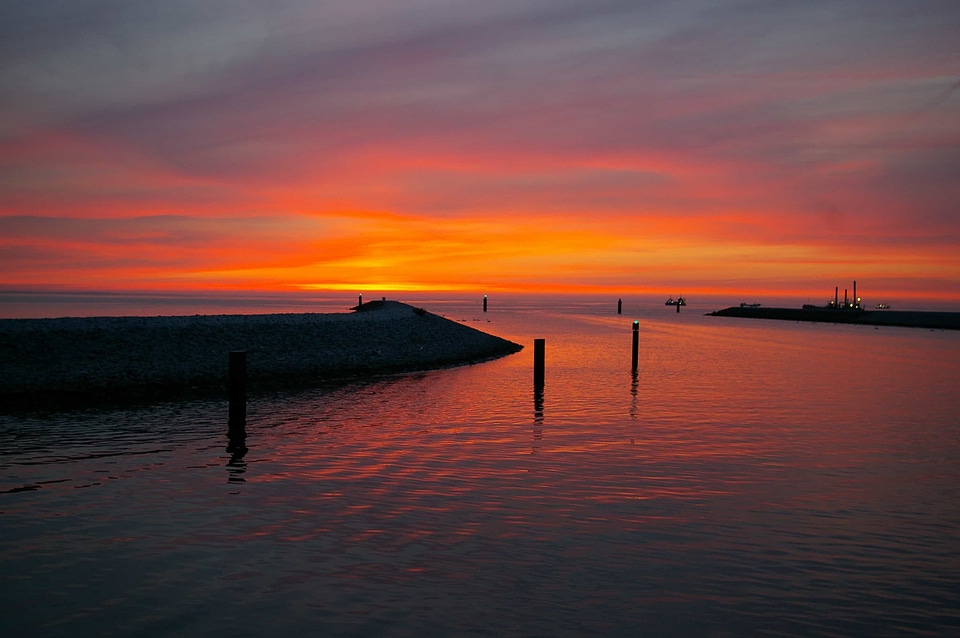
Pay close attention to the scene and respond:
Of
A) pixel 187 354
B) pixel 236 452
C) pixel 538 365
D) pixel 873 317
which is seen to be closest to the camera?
pixel 236 452

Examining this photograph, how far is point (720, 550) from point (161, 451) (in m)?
12.1

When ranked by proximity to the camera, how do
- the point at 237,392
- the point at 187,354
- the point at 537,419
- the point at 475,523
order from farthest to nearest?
1. the point at 187,354
2. the point at 537,419
3. the point at 237,392
4. the point at 475,523

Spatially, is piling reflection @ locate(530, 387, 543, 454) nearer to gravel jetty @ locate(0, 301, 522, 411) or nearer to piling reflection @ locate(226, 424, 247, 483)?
piling reflection @ locate(226, 424, 247, 483)

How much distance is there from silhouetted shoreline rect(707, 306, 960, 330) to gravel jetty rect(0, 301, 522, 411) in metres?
91.0

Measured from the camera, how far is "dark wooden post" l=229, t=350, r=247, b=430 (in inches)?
733

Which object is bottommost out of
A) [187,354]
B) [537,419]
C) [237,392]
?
[537,419]

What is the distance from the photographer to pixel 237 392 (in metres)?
18.9

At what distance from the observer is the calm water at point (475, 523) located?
311 inches

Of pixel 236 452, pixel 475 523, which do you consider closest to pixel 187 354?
pixel 236 452

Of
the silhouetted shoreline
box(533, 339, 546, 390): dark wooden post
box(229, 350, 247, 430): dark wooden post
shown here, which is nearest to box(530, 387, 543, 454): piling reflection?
box(533, 339, 546, 390): dark wooden post

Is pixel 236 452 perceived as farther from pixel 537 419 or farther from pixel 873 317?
pixel 873 317

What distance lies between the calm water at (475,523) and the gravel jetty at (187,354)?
4.05 m

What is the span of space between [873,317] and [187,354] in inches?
4721

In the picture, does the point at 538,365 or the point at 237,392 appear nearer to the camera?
the point at 237,392
